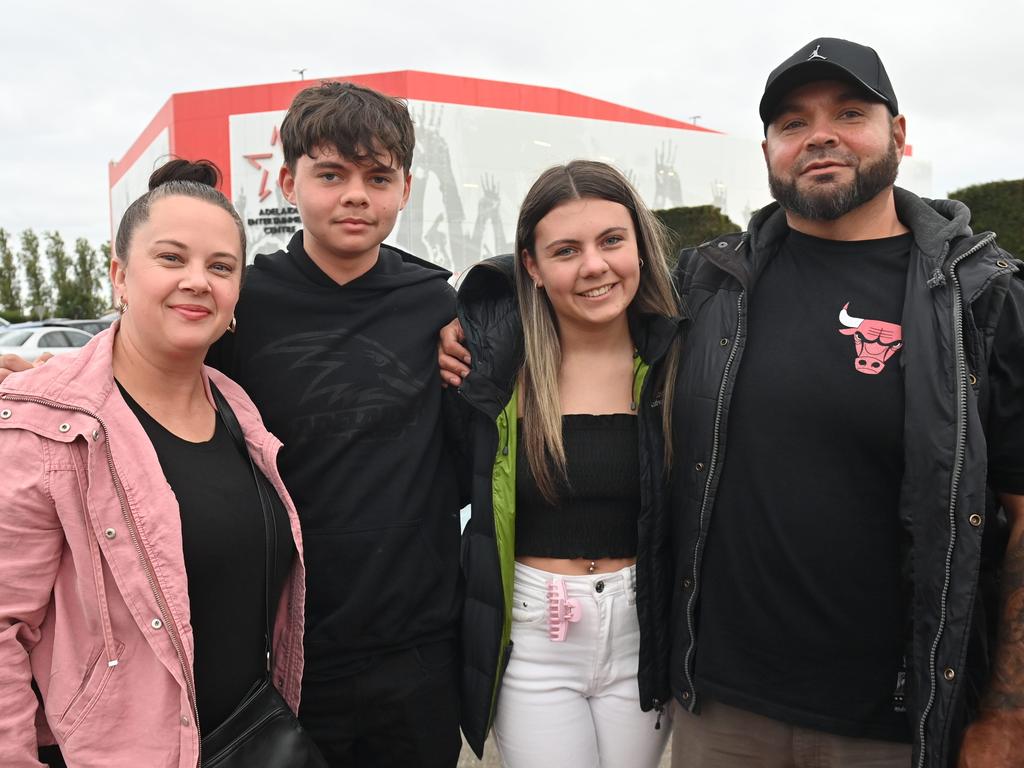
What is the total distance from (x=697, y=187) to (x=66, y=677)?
23823 mm

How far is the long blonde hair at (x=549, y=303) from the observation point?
247cm

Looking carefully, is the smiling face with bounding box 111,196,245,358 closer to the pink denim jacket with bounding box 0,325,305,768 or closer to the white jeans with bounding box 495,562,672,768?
the pink denim jacket with bounding box 0,325,305,768

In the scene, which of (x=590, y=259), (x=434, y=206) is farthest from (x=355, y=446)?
(x=434, y=206)

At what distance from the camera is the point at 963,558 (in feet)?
6.59

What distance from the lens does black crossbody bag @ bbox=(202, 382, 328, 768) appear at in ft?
6.17

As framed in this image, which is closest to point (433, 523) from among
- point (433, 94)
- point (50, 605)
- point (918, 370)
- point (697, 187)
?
point (50, 605)

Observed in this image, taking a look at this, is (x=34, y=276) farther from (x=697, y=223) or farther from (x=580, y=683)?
(x=580, y=683)

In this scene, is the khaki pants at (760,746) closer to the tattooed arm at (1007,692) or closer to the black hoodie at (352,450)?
the tattooed arm at (1007,692)

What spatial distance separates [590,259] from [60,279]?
48.9m

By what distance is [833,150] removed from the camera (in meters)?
2.35

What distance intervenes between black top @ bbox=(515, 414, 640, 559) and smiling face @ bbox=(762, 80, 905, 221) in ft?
3.16

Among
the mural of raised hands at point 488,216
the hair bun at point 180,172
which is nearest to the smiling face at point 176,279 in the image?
the hair bun at point 180,172

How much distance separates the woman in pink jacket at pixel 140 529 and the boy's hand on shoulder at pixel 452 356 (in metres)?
0.68

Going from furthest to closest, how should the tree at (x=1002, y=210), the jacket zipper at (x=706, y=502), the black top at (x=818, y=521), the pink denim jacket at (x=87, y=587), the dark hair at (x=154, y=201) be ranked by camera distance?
the tree at (x=1002, y=210)
the jacket zipper at (x=706, y=502)
the black top at (x=818, y=521)
the dark hair at (x=154, y=201)
the pink denim jacket at (x=87, y=587)
